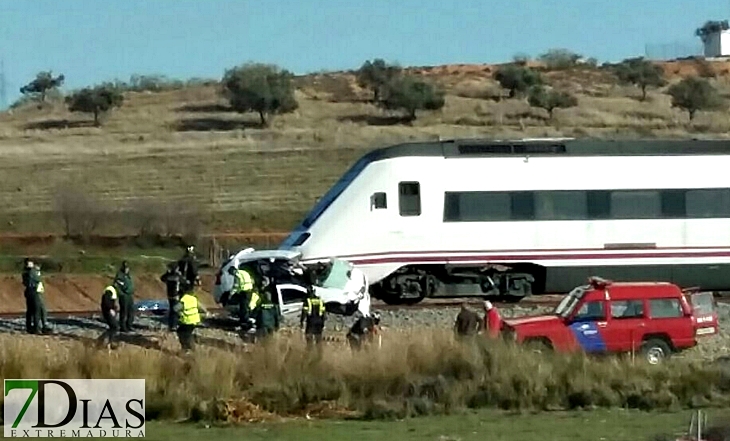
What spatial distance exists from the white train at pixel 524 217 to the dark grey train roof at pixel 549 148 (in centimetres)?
3

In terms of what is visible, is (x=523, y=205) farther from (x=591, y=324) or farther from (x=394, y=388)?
(x=394, y=388)

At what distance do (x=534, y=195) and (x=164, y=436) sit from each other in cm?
1460

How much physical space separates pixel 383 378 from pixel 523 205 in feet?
36.0

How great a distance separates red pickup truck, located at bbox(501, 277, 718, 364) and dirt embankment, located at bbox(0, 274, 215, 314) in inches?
527

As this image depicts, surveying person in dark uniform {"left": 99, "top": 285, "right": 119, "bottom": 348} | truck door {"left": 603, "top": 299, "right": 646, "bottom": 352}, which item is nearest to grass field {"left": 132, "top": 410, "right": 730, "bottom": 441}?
truck door {"left": 603, "top": 299, "right": 646, "bottom": 352}

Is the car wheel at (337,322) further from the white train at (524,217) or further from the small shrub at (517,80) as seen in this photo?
the small shrub at (517,80)

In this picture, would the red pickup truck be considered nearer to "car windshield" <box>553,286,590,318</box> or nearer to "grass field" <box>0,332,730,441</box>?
"car windshield" <box>553,286,590,318</box>

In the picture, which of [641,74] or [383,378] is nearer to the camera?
[383,378]

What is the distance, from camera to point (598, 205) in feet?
92.6

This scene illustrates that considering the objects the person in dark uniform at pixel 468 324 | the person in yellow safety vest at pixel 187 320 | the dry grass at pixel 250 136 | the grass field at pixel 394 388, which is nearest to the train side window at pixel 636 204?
the person in dark uniform at pixel 468 324

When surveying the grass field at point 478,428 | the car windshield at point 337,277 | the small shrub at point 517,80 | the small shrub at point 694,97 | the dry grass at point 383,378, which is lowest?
the grass field at point 478,428

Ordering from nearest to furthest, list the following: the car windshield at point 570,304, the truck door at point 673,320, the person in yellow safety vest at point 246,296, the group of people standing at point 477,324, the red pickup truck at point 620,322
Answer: the group of people standing at point 477,324, the red pickup truck at point 620,322, the truck door at point 673,320, the car windshield at point 570,304, the person in yellow safety vest at point 246,296

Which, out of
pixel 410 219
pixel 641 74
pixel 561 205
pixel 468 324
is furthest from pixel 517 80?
pixel 468 324

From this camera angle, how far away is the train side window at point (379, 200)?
2727 centimetres
